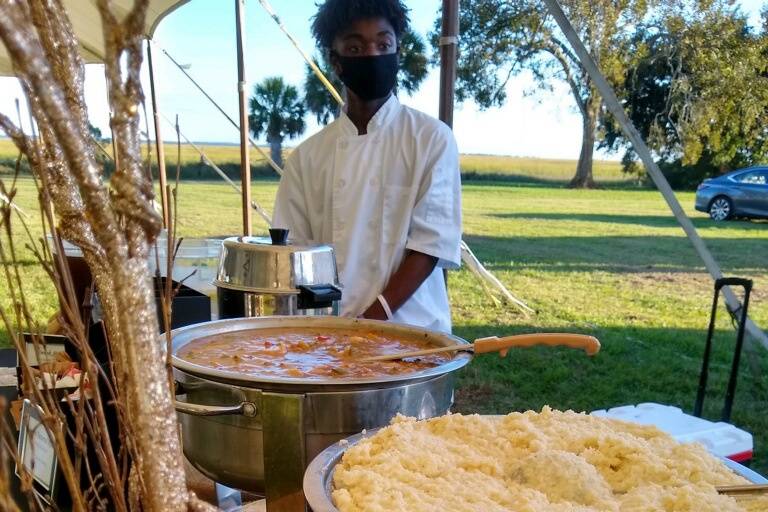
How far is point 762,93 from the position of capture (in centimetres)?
1578

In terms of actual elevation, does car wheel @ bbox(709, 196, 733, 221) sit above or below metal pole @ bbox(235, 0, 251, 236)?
below

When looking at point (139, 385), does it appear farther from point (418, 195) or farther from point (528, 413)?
point (418, 195)

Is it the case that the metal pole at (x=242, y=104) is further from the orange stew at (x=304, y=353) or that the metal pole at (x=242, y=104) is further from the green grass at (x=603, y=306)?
the orange stew at (x=304, y=353)

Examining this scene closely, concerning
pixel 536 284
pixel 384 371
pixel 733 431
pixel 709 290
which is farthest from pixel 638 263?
pixel 384 371

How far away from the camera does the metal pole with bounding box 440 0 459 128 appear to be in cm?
243

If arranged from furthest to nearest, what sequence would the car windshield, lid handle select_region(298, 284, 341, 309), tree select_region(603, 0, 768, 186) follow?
tree select_region(603, 0, 768, 186), the car windshield, lid handle select_region(298, 284, 341, 309)

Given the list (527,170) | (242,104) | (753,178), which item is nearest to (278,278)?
(242,104)

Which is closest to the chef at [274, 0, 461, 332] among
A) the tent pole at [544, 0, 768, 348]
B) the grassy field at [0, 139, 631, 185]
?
the tent pole at [544, 0, 768, 348]

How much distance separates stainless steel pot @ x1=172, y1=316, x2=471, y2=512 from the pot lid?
1.72ft

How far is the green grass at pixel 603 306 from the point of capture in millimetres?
4301

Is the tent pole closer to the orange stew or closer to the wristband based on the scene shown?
the wristband

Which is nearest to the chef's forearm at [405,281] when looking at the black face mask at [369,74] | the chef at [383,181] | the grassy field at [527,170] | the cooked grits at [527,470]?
the chef at [383,181]

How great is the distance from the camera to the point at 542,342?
106 centimetres

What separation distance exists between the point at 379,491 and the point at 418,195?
128 cm
